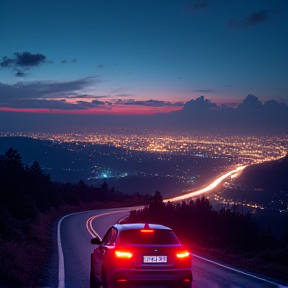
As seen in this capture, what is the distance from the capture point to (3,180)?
100ft

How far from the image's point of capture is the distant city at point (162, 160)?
65125 millimetres

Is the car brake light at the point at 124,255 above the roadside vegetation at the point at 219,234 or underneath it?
above

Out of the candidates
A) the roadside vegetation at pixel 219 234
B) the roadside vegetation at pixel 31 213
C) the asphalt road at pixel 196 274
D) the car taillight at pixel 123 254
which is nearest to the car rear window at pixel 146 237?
the car taillight at pixel 123 254

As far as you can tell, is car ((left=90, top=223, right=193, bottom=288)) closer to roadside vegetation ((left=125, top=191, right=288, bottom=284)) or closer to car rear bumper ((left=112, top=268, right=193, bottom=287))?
car rear bumper ((left=112, top=268, right=193, bottom=287))

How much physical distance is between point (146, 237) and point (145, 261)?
1.77ft

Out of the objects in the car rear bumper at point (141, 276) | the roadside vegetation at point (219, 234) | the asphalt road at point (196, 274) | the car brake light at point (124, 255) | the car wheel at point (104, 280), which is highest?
the car brake light at point (124, 255)

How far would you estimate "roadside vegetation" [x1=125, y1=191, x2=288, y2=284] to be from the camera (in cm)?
1691

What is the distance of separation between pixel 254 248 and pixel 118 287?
15.6 metres

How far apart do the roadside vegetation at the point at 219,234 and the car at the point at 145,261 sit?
7324mm

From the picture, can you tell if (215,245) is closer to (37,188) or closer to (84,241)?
(84,241)

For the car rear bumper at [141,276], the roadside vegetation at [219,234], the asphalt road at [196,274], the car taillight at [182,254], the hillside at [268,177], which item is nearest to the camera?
the car rear bumper at [141,276]

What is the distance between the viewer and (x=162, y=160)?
86188 millimetres

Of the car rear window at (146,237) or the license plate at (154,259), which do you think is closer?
the license plate at (154,259)

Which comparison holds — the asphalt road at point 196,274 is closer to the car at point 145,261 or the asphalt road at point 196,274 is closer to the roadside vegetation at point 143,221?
the roadside vegetation at point 143,221
